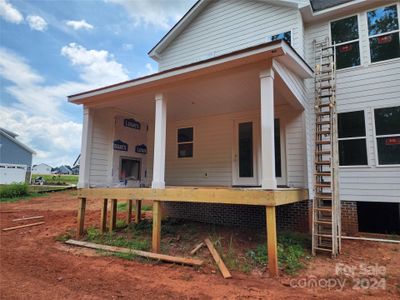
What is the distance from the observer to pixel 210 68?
5047 mm

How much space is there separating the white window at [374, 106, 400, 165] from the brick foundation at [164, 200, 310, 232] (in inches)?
88.6

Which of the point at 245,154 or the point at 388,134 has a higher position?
the point at 388,134

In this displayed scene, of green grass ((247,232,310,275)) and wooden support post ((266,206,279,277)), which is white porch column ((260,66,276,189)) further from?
green grass ((247,232,310,275))

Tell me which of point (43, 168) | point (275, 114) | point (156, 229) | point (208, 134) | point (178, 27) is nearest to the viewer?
point (156, 229)

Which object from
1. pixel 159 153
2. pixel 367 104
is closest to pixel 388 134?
pixel 367 104

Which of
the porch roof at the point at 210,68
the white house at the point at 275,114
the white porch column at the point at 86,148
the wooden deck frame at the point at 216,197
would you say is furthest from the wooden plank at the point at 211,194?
the porch roof at the point at 210,68

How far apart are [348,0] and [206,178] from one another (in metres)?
6.64

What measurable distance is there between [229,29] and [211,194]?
638 cm

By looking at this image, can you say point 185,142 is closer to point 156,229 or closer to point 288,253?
point 156,229

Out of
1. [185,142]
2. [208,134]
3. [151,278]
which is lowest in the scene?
[151,278]

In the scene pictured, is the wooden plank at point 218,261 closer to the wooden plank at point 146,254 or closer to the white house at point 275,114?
the wooden plank at point 146,254

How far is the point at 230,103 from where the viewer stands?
7215mm

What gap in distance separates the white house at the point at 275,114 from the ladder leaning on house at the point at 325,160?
0.92ft

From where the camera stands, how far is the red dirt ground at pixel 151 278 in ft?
11.5
